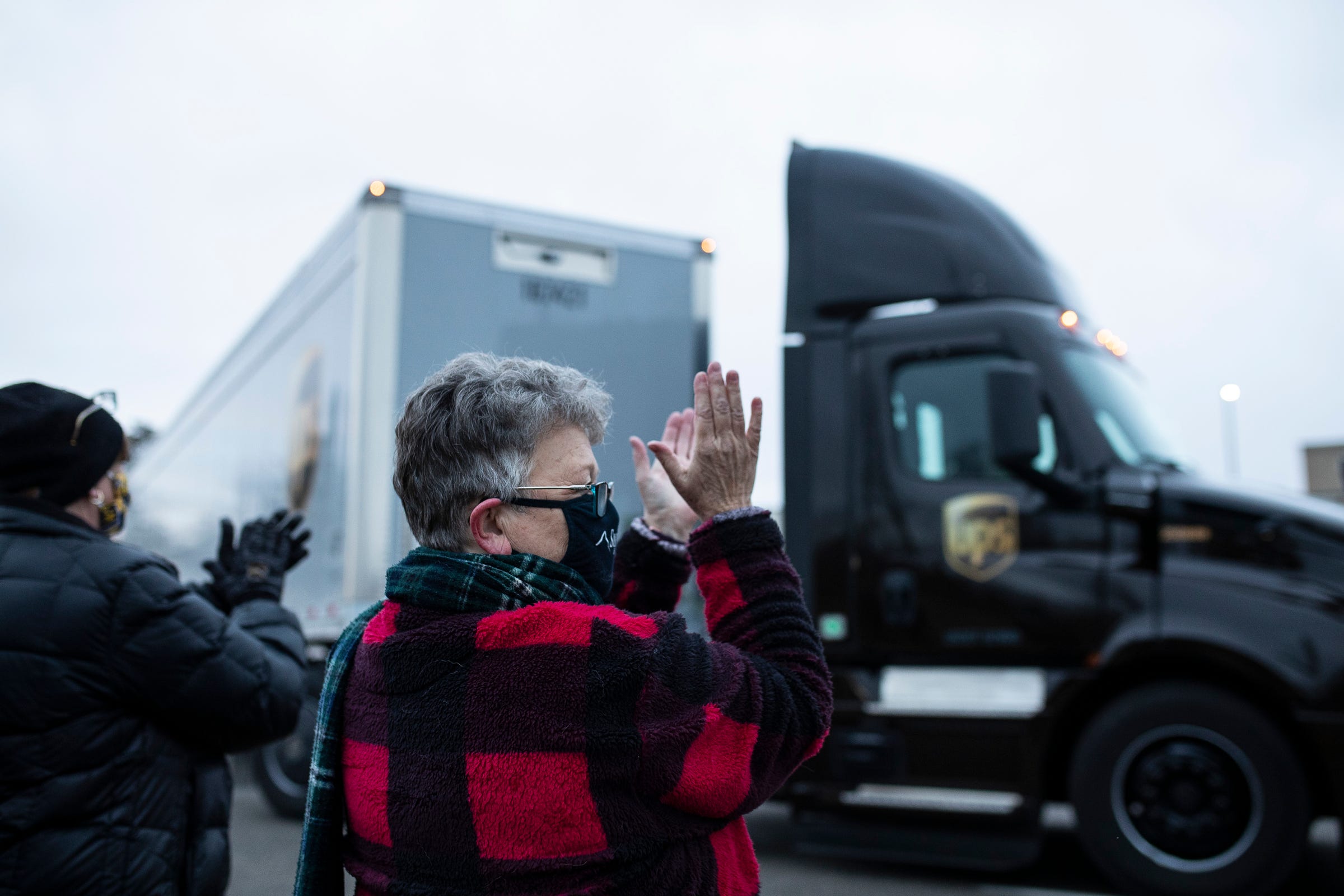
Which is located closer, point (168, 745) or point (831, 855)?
point (168, 745)

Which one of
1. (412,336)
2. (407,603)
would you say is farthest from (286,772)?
(407,603)

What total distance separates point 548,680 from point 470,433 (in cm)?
36

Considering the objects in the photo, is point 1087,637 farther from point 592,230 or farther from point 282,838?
point 282,838

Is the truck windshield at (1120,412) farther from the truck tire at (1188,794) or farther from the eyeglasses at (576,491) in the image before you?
the eyeglasses at (576,491)

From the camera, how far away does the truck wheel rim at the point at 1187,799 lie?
4203 millimetres

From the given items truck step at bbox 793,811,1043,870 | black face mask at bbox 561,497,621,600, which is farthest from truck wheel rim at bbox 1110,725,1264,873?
black face mask at bbox 561,497,621,600

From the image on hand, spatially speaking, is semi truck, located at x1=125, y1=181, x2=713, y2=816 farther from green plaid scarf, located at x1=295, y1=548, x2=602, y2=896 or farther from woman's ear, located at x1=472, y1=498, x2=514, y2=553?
woman's ear, located at x1=472, y1=498, x2=514, y2=553

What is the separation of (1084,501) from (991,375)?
68cm

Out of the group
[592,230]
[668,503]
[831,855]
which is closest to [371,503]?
[592,230]

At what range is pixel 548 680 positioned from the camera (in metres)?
1.26

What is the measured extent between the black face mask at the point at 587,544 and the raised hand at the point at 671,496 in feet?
1.11


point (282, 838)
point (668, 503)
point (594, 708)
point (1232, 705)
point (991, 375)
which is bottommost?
point (282, 838)

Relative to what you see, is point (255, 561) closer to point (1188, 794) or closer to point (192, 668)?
point (192, 668)

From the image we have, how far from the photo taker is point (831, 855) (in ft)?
16.2
